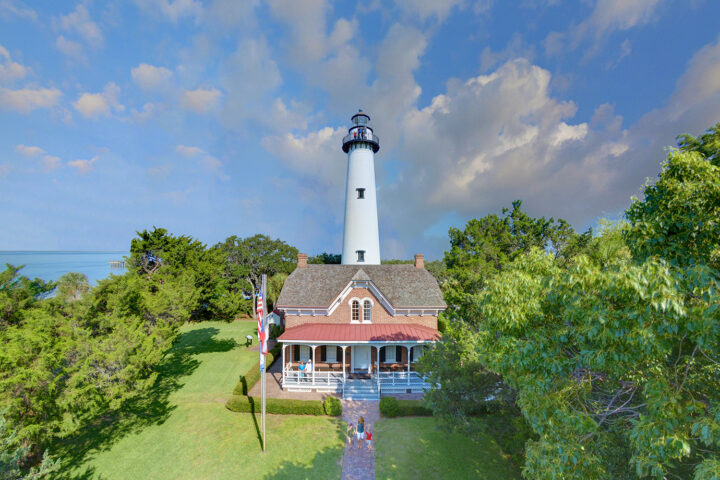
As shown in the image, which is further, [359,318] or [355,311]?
[355,311]

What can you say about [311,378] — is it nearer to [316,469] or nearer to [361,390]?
[361,390]

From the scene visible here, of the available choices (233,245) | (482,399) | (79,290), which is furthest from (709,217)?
(233,245)

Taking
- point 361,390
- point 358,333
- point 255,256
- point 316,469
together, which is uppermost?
point 255,256

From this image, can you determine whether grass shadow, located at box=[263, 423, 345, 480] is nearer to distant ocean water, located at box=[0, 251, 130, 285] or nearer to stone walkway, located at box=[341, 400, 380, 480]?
stone walkway, located at box=[341, 400, 380, 480]

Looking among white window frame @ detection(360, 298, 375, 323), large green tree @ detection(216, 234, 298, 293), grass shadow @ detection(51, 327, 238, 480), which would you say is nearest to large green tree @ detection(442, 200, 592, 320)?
white window frame @ detection(360, 298, 375, 323)

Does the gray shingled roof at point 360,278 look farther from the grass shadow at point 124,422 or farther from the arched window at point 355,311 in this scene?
the grass shadow at point 124,422

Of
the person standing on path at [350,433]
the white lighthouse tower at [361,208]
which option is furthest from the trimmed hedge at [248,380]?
the white lighthouse tower at [361,208]

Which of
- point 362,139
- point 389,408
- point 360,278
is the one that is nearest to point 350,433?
point 389,408
